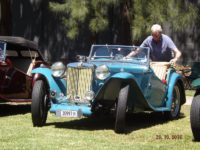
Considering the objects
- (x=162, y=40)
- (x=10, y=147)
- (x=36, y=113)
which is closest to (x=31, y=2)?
(x=162, y=40)

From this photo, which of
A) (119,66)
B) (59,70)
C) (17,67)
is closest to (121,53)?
(119,66)

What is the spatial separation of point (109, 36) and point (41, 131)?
12670 mm

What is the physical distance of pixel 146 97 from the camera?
9.10 meters

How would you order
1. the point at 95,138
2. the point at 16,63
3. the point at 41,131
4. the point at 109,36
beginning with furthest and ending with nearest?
the point at 109,36, the point at 16,63, the point at 41,131, the point at 95,138

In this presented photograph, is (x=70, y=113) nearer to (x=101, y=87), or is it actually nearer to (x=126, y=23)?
(x=101, y=87)

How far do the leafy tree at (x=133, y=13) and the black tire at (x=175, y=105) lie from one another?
468 centimetres

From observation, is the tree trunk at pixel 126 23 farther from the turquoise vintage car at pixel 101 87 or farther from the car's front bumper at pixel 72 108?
the car's front bumper at pixel 72 108

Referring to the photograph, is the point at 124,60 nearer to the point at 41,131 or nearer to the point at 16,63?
the point at 41,131

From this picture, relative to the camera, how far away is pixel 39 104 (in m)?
8.68

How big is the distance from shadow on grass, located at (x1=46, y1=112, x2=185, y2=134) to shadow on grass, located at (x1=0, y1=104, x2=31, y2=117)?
170 cm

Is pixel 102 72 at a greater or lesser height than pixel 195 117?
greater

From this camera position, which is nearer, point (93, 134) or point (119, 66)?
point (93, 134)

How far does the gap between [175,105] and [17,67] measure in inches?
139

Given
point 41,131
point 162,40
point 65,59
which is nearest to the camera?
point 41,131
